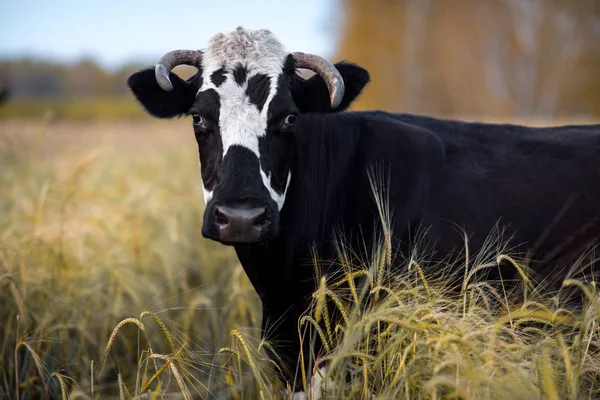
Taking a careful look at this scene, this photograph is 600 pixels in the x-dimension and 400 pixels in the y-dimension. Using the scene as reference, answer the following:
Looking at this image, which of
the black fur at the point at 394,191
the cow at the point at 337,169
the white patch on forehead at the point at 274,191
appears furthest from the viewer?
the black fur at the point at 394,191

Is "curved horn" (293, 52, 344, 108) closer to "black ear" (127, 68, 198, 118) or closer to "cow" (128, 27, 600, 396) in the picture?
"cow" (128, 27, 600, 396)

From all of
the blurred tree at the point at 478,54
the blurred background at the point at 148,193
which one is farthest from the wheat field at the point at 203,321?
the blurred tree at the point at 478,54

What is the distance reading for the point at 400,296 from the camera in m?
2.27

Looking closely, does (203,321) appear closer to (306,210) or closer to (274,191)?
(306,210)

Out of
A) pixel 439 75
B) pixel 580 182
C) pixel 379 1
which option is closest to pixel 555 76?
pixel 439 75

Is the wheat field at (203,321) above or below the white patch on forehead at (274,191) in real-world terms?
below

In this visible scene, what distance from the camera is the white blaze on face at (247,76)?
2.79 metres

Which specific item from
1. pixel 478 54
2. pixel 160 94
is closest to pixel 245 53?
pixel 160 94

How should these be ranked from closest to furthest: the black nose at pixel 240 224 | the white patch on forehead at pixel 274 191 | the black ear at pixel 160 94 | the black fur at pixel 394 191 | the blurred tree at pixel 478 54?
1. the black nose at pixel 240 224
2. the white patch on forehead at pixel 274 191
3. the black fur at pixel 394 191
4. the black ear at pixel 160 94
5. the blurred tree at pixel 478 54

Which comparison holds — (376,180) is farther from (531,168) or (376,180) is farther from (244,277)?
(244,277)

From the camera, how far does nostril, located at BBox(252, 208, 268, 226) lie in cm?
258

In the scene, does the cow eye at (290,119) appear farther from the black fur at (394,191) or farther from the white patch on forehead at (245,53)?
the white patch on forehead at (245,53)

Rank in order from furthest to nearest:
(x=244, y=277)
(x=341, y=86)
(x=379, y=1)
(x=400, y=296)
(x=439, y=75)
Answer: (x=439, y=75) → (x=379, y=1) → (x=244, y=277) → (x=341, y=86) → (x=400, y=296)

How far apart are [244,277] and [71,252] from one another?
1.46 m
